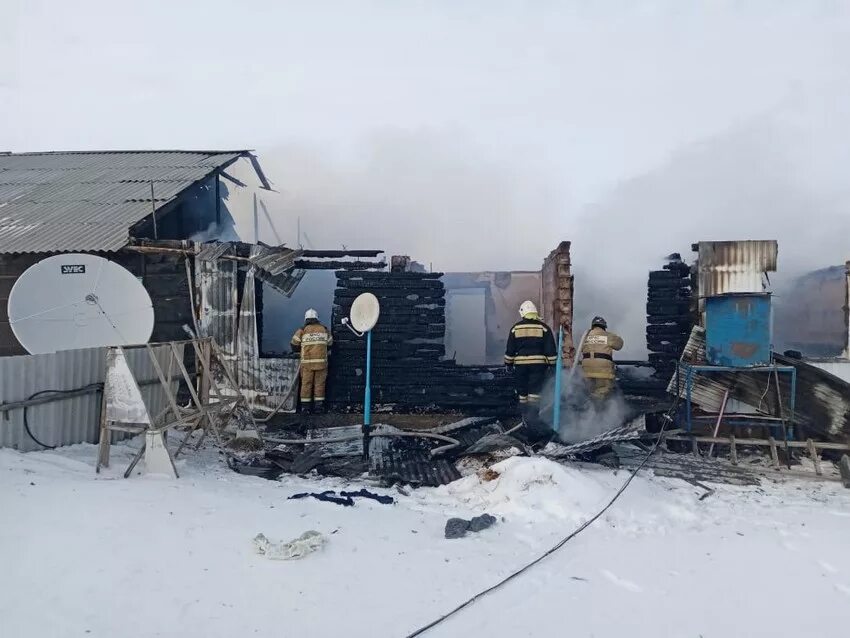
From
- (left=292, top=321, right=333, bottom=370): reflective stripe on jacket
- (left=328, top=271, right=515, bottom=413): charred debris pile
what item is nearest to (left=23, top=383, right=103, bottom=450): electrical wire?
(left=292, top=321, right=333, bottom=370): reflective stripe on jacket

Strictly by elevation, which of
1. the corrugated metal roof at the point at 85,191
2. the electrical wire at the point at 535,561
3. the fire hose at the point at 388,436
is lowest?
the electrical wire at the point at 535,561

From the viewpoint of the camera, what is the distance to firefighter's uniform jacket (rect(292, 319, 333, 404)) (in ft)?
33.7

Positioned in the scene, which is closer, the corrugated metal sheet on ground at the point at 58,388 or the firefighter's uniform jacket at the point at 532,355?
the corrugated metal sheet on ground at the point at 58,388

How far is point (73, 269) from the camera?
34.5 feet

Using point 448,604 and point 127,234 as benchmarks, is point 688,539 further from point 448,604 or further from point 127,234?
point 127,234

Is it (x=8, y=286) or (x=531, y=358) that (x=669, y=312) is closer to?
(x=531, y=358)

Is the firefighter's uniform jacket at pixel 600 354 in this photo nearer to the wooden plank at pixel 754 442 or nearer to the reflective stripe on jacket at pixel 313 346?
the wooden plank at pixel 754 442

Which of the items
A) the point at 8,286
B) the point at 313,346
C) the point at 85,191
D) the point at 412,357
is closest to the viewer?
the point at 313,346

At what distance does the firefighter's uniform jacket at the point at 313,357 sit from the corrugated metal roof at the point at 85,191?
3788mm

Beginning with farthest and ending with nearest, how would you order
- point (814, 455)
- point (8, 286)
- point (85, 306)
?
1. point (8, 286)
2. point (85, 306)
3. point (814, 455)

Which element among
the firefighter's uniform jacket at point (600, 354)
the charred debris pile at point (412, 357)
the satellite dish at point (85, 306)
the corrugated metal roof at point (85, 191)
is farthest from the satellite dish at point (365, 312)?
the corrugated metal roof at point (85, 191)

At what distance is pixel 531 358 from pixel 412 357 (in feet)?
8.99

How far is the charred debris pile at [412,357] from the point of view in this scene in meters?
10.7

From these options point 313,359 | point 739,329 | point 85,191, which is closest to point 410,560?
point 313,359
